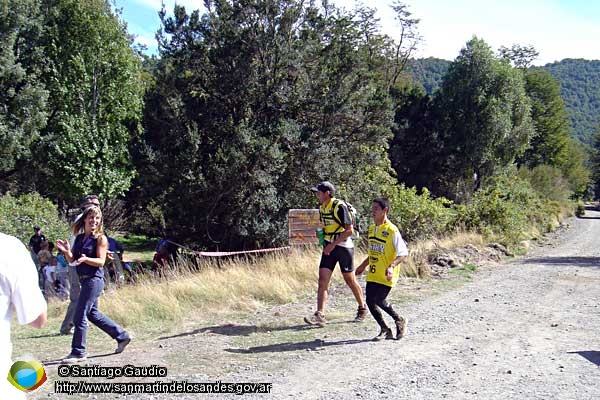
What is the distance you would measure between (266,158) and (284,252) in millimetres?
5716

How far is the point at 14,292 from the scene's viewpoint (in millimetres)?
2994

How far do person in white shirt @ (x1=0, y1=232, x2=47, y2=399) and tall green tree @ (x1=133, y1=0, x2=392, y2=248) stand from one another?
49.1ft

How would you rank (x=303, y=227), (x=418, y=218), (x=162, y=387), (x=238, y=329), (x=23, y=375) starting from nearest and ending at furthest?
(x=23, y=375)
(x=162, y=387)
(x=238, y=329)
(x=303, y=227)
(x=418, y=218)

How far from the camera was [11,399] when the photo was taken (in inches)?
110

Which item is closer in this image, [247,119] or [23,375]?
[23,375]

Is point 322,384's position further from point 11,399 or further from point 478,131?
point 478,131

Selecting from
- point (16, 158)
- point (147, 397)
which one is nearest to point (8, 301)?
point (147, 397)

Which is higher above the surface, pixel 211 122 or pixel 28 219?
pixel 211 122

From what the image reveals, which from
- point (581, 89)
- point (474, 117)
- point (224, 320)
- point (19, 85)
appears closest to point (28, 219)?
point (19, 85)

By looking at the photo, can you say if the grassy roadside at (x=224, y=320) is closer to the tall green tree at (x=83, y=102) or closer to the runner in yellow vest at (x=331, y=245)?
the runner in yellow vest at (x=331, y=245)

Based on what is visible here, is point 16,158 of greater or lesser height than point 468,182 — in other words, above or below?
above

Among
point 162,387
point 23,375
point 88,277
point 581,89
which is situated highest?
point 581,89

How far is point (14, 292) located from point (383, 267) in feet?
16.0

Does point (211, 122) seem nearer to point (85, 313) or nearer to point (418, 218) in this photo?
point (418, 218)
